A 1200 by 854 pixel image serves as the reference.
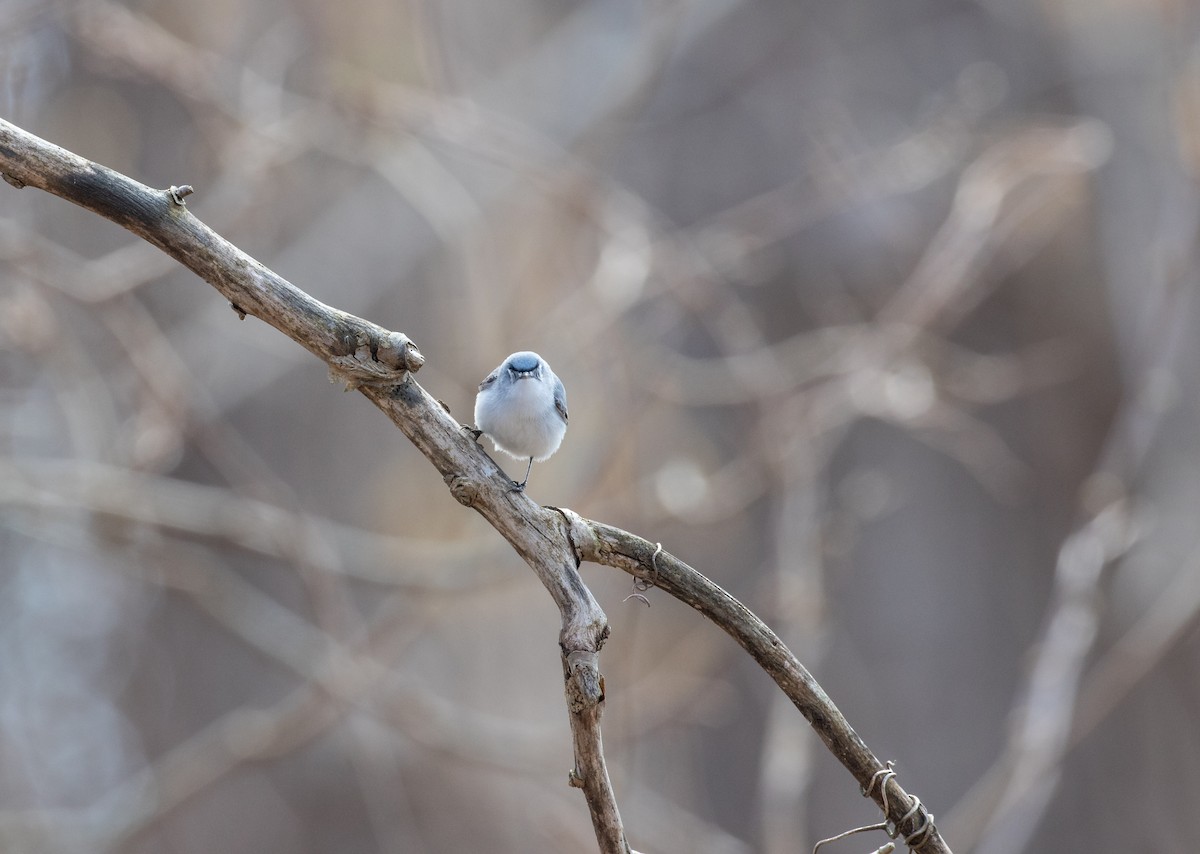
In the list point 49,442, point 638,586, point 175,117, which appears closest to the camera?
point 638,586

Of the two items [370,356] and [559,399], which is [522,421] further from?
[370,356]

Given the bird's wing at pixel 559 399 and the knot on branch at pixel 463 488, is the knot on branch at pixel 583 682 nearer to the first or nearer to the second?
the knot on branch at pixel 463 488

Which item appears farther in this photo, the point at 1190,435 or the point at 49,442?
the point at 1190,435

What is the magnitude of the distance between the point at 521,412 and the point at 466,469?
2.47 ft

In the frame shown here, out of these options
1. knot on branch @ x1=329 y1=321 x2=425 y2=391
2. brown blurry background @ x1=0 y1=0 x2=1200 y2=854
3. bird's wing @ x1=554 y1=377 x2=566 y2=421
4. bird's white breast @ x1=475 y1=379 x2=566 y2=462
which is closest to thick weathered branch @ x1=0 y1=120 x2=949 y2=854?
knot on branch @ x1=329 y1=321 x2=425 y2=391

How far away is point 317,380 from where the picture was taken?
23.3 feet

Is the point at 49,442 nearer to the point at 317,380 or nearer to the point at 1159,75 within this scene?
the point at 317,380

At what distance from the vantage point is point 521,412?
2035 millimetres

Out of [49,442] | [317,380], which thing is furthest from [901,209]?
[49,442]

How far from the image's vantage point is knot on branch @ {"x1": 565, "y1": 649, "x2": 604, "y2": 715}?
123cm

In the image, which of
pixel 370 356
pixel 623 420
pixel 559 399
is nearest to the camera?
pixel 370 356

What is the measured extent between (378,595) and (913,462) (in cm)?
392

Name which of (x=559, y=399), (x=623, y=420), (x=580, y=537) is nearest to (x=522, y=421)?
(x=559, y=399)

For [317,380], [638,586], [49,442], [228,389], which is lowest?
[638,586]
